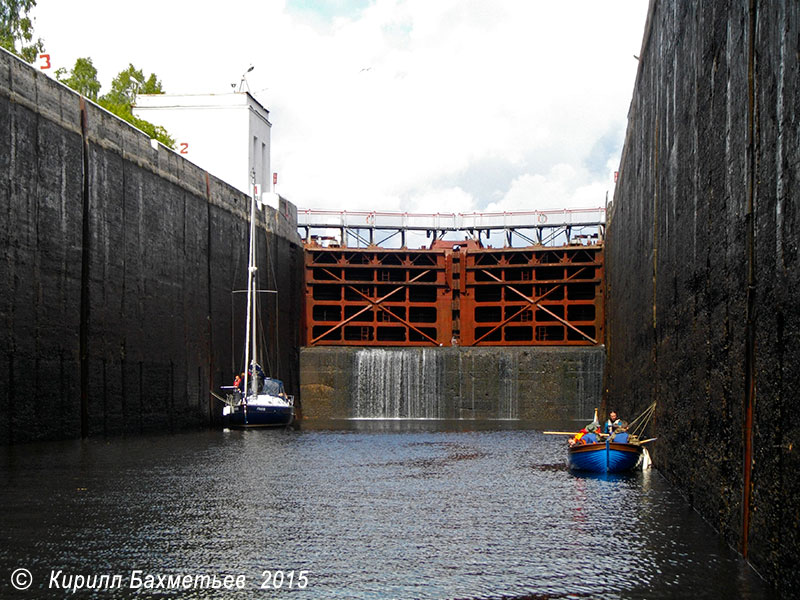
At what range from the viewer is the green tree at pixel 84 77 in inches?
1877

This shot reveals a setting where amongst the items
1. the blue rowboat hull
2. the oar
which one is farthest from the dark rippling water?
the oar

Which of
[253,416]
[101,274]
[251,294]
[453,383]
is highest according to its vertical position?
[101,274]

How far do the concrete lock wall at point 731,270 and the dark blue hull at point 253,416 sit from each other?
62.3ft

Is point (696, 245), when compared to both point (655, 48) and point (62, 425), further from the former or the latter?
point (62, 425)

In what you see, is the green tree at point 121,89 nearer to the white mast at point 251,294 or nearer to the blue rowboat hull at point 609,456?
the white mast at point 251,294

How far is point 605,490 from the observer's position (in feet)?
55.5

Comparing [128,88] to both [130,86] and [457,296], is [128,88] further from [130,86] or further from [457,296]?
[457,296]

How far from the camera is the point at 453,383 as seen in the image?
44.0 meters

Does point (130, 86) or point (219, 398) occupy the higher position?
point (130, 86)

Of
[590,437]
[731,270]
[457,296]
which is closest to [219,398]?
[457,296]

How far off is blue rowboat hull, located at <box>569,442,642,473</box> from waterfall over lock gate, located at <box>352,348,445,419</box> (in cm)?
2503

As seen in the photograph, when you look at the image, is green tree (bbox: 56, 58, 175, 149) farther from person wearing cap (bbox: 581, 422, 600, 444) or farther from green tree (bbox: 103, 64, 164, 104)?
person wearing cap (bbox: 581, 422, 600, 444)

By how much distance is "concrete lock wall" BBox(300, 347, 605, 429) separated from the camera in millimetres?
43000

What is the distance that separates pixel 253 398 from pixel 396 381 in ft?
34.2
